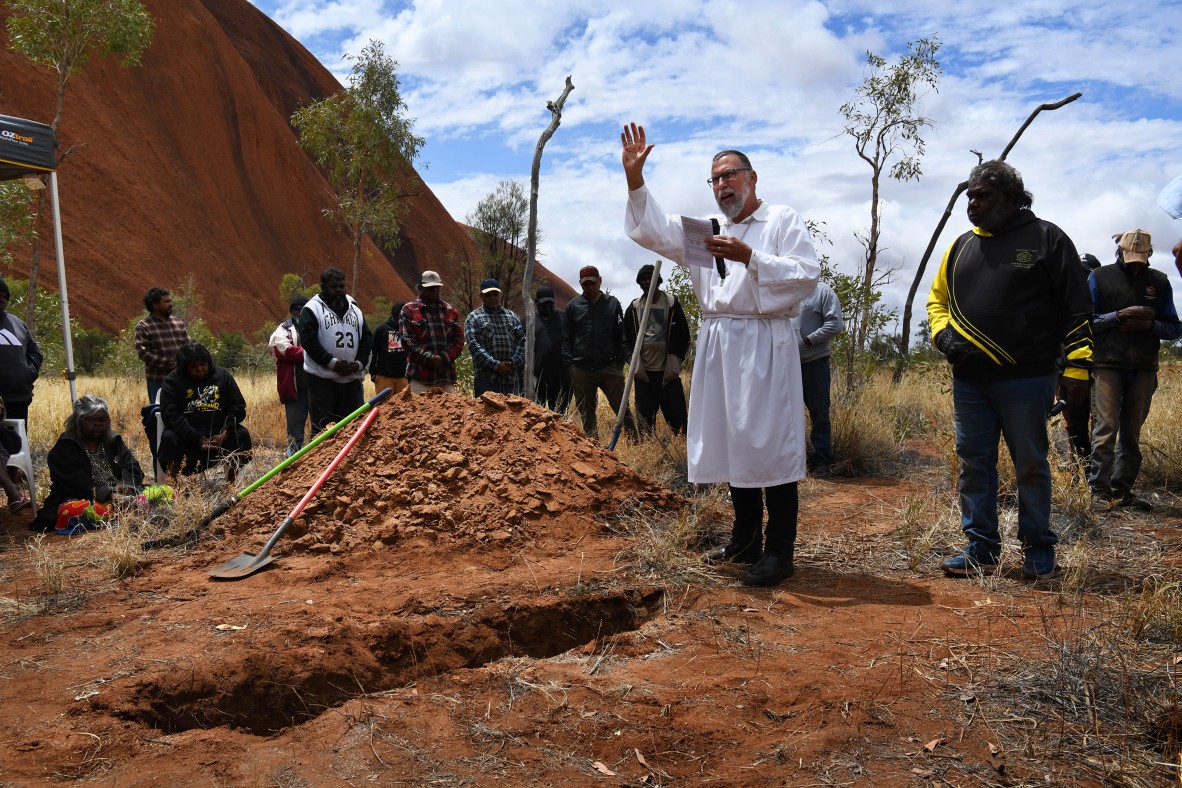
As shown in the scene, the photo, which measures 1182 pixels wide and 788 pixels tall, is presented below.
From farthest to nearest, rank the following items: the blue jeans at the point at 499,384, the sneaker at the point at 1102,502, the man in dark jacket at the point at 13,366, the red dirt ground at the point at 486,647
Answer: the blue jeans at the point at 499,384, the man in dark jacket at the point at 13,366, the sneaker at the point at 1102,502, the red dirt ground at the point at 486,647

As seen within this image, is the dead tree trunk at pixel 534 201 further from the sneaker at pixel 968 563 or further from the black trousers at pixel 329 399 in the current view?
the sneaker at pixel 968 563

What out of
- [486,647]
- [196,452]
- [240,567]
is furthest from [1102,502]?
[196,452]

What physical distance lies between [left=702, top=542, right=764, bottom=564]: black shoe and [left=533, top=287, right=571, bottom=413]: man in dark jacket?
3.83 metres

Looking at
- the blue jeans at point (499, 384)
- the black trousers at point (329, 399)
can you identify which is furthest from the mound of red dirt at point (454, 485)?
the blue jeans at point (499, 384)

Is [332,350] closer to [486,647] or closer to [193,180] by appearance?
Answer: [486,647]

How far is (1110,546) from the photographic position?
15.9ft

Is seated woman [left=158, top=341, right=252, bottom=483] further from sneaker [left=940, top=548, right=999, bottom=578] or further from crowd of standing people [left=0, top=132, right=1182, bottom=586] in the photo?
sneaker [left=940, top=548, right=999, bottom=578]

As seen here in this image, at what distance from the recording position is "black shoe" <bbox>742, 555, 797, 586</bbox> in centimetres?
421

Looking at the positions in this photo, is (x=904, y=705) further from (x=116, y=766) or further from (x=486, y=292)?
(x=486, y=292)

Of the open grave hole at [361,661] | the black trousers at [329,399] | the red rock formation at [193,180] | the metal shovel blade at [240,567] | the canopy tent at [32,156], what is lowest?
the open grave hole at [361,661]

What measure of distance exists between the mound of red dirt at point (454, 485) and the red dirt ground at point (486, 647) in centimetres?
2

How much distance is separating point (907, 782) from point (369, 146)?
72.7 feet

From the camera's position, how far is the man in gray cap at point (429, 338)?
7.28 metres

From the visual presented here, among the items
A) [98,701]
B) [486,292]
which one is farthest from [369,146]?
[98,701]
